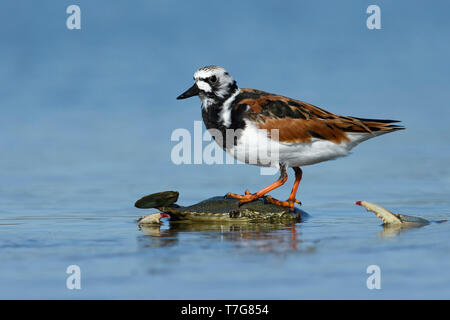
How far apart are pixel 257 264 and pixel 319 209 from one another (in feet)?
18.6

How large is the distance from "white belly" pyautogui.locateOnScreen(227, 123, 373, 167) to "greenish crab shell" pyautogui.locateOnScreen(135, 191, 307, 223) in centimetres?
91

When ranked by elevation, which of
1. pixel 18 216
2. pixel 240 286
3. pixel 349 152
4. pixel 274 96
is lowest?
pixel 240 286

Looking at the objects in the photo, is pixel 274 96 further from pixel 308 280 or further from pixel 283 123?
pixel 308 280

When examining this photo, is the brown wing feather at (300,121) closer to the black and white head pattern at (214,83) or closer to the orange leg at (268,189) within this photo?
the black and white head pattern at (214,83)

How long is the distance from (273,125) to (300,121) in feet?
1.94

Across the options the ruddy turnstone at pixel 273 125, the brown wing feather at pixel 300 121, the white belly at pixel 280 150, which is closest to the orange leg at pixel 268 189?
the ruddy turnstone at pixel 273 125

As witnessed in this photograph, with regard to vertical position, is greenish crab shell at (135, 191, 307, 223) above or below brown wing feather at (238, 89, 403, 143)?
below

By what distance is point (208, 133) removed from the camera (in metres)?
12.5

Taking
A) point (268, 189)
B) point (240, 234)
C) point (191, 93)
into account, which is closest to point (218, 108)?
point (191, 93)

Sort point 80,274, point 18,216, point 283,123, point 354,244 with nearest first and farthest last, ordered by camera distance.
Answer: point 80,274 → point 354,244 → point 283,123 → point 18,216

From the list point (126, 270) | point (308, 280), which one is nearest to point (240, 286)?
point (308, 280)

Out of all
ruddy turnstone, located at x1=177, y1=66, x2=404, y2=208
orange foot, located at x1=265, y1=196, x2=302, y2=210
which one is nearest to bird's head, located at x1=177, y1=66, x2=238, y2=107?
ruddy turnstone, located at x1=177, y1=66, x2=404, y2=208

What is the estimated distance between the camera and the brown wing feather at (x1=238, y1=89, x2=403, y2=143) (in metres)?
12.0

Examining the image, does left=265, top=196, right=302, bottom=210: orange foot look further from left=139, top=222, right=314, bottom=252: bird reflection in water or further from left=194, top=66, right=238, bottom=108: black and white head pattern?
left=194, top=66, right=238, bottom=108: black and white head pattern
